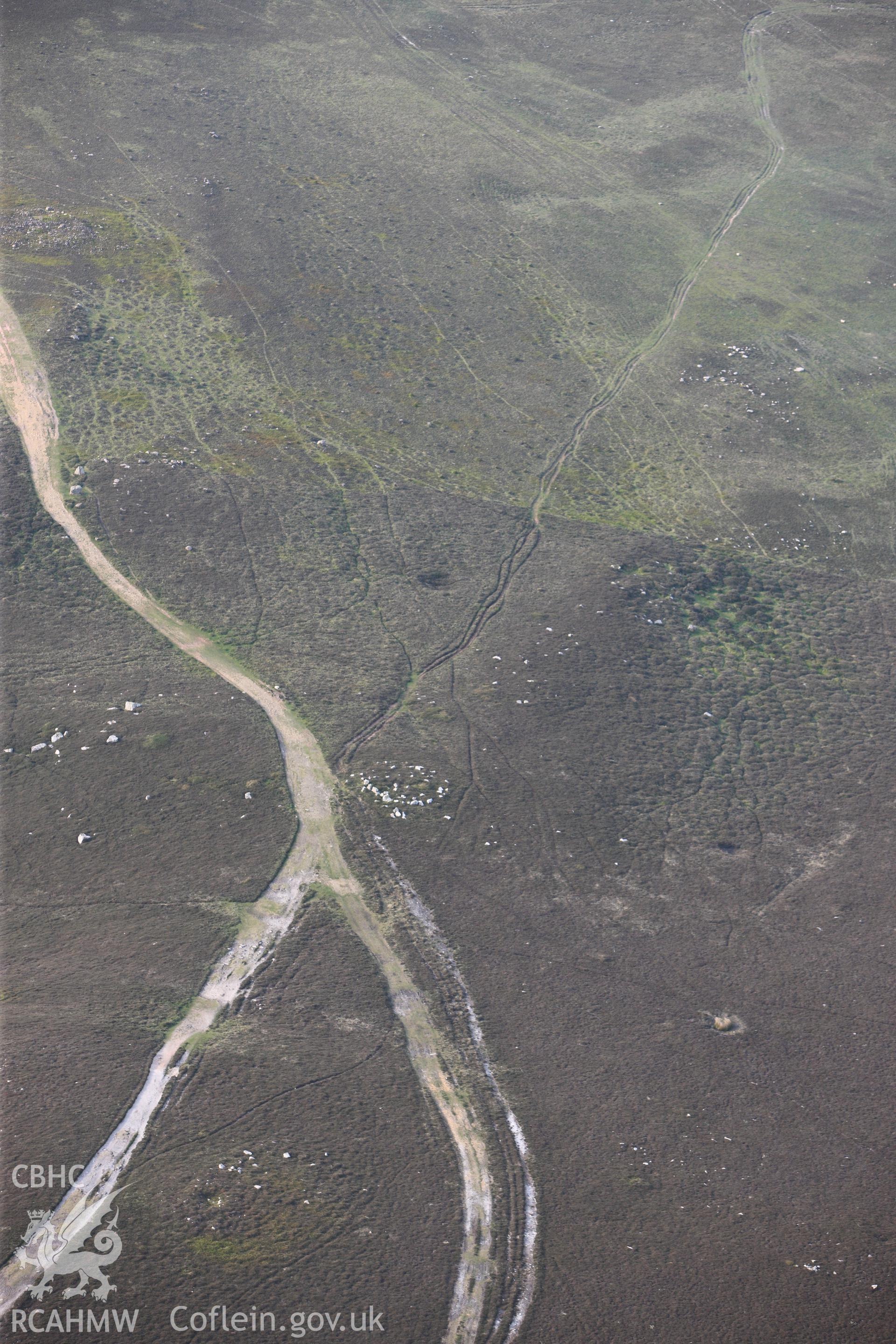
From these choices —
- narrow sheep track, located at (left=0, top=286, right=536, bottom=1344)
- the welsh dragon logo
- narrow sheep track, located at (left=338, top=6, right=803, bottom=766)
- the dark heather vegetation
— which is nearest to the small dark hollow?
the dark heather vegetation

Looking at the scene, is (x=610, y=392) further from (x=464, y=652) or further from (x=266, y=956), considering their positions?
(x=266, y=956)

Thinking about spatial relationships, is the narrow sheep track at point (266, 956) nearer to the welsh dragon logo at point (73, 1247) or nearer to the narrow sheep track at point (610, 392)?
the welsh dragon logo at point (73, 1247)

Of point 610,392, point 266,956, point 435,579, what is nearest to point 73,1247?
point 266,956

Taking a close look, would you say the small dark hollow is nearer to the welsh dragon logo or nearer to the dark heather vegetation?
the dark heather vegetation

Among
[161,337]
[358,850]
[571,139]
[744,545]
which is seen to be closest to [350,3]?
[571,139]

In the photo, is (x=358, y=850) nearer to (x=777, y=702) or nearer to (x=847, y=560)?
(x=777, y=702)

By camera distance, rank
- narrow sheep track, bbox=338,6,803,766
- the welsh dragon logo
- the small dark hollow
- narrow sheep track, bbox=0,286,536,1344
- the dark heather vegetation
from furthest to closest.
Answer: the small dark hollow, narrow sheep track, bbox=338,6,803,766, the dark heather vegetation, narrow sheep track, bbox=0,286,536,1344, the welsh dragon logo

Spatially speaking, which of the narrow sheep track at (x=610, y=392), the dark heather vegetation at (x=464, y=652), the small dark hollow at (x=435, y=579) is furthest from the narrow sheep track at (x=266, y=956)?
the small dark hollow at (x=435, y=579)
